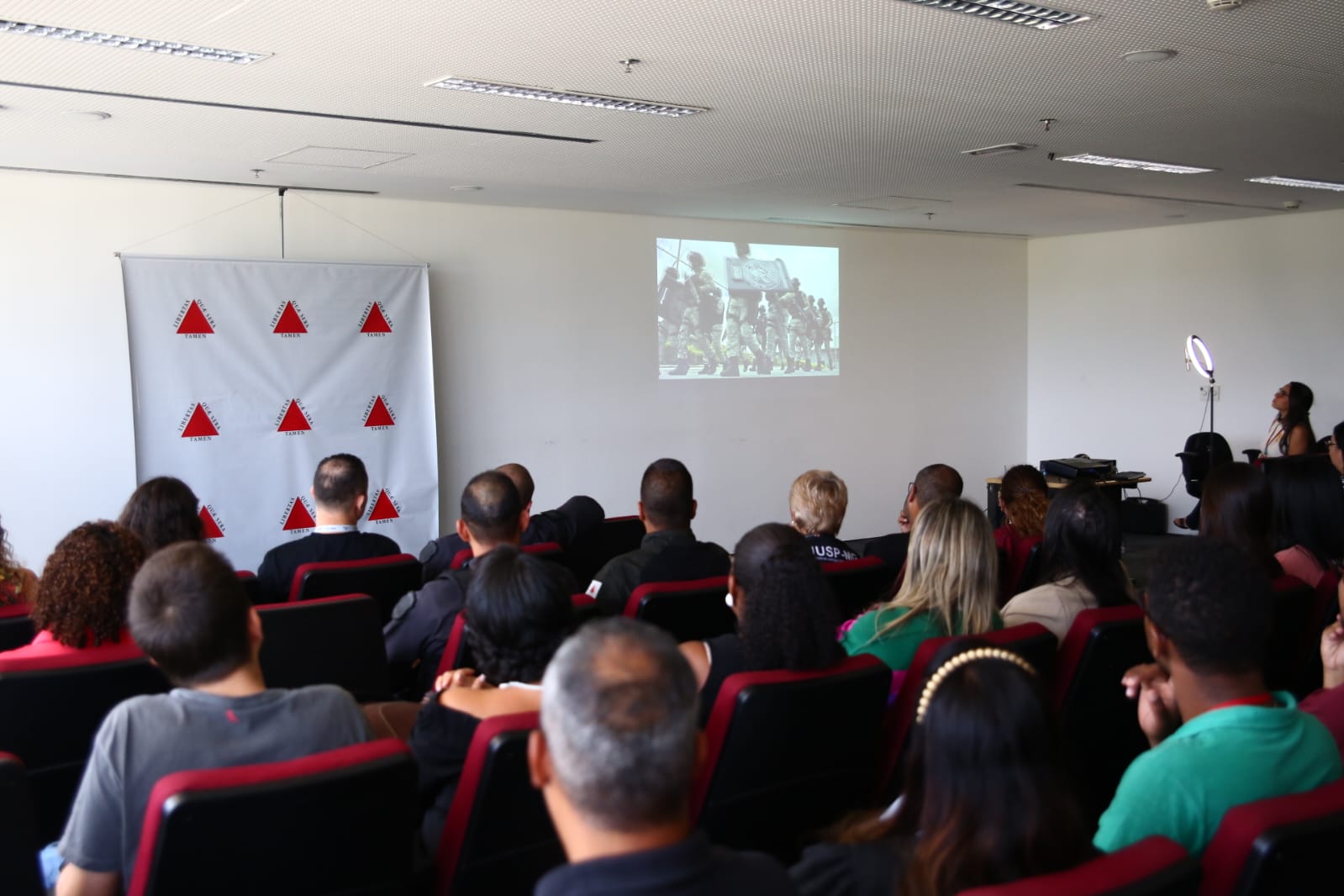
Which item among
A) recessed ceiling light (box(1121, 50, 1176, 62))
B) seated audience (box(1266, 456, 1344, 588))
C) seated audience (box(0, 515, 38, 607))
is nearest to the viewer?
seated audience (box(0, 515, 38, 607))

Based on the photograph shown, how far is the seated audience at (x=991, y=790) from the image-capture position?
51.9 inches

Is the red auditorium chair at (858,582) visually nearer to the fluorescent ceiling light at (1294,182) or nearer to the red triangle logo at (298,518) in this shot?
the red triangle logo at (298,518)

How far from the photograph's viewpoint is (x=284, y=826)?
165cm

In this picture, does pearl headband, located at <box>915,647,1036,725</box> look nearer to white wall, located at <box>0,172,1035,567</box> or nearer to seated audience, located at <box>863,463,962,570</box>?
seated audience, located at <box>863,463,962,570</box>

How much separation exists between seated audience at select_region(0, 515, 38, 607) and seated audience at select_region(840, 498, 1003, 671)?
103 inches

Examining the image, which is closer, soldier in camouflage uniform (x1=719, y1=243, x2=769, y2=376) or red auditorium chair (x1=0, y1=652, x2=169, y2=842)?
red auditorium chair (x1=0, y1=652, x2=169, y2=842)

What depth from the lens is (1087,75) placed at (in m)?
4.29

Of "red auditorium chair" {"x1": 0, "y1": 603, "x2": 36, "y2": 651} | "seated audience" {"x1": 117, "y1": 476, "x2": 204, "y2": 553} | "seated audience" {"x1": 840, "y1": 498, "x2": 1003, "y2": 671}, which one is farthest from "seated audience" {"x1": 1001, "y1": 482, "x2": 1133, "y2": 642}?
"red auditorium chair" {"x1": 0, "y1": 603, "x2": 36, "y2": 651}

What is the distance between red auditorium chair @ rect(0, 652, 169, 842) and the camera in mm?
2305

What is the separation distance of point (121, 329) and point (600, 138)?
3016 mm

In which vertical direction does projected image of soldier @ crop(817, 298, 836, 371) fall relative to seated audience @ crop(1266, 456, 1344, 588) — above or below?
above

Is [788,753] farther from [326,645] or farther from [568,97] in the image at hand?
[568,97]

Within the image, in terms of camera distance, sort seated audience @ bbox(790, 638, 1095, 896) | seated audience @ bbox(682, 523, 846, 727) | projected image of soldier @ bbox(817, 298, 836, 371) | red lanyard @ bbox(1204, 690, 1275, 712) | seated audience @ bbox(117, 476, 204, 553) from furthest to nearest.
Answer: projected image of soldier @ bbox(817, 298, 836, 371)
seated audience @ bbox(117, 476, 204, 553)
seated audience @ bbox(682, 523, 846, 727)
red lanyard @ bbox(1204, 690, 1275, 712)
seated audience @ bbox(790, 638, 1095, 896)

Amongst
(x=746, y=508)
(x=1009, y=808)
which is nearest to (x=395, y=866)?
(x=1009, y=808)
